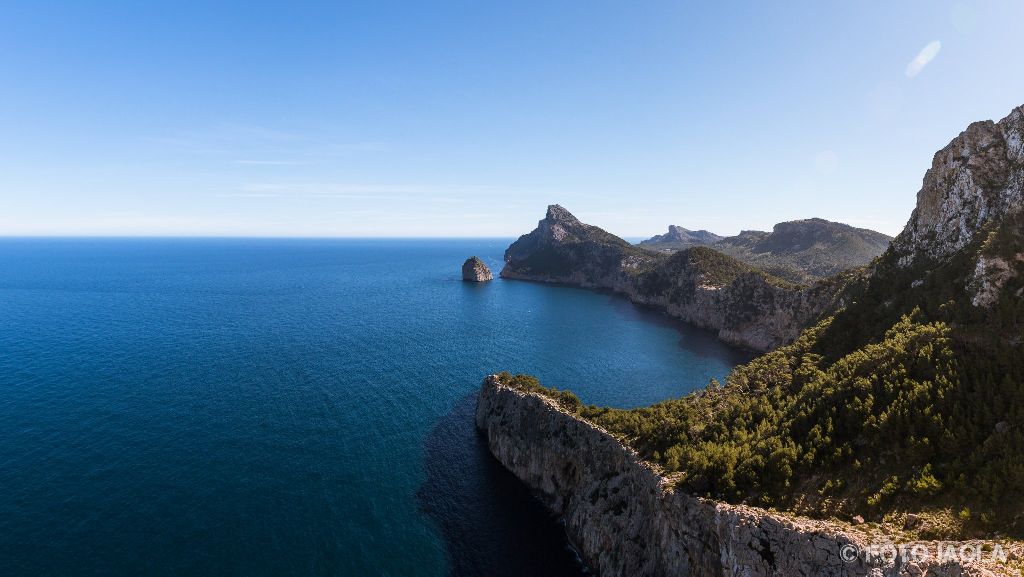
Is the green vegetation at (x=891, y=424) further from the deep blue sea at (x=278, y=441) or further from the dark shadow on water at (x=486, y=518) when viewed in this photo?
the deep blue sea at (x=278, y=441)

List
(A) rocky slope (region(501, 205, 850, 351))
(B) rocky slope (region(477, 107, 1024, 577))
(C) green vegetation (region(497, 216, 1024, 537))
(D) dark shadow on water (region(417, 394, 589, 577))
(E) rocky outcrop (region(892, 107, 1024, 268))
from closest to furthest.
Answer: (B) rocky slope (region(477, 107, 1024, 577))
(C) green vegetation (region(497, 216, 1024, 537))
(D) dark shadow on water (region(417, 394, 589, 577))
(E) rocky outcrop (region(892, 107, 1024, 268))
(A) rocky slope (region(501, 205, 850, 351))

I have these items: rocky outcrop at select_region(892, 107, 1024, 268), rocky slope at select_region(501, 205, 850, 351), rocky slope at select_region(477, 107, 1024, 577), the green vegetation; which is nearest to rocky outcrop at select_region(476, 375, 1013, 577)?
rocky slope at select_region(477, 107, 1024, 577)

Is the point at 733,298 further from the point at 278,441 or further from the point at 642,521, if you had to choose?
the point at 278,441

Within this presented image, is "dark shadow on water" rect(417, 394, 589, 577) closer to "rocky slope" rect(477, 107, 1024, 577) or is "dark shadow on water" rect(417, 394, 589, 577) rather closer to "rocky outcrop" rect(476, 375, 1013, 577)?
"rocky outcrop" rect(476, 375, 1013, 577)

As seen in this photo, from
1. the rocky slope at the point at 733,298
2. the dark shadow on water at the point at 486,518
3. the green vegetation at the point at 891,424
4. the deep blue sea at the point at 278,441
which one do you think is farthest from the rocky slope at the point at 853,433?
the rocky slope at the point at 733,298

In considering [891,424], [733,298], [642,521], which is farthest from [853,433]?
[733,298]

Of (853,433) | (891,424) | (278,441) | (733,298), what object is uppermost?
(733,298)
